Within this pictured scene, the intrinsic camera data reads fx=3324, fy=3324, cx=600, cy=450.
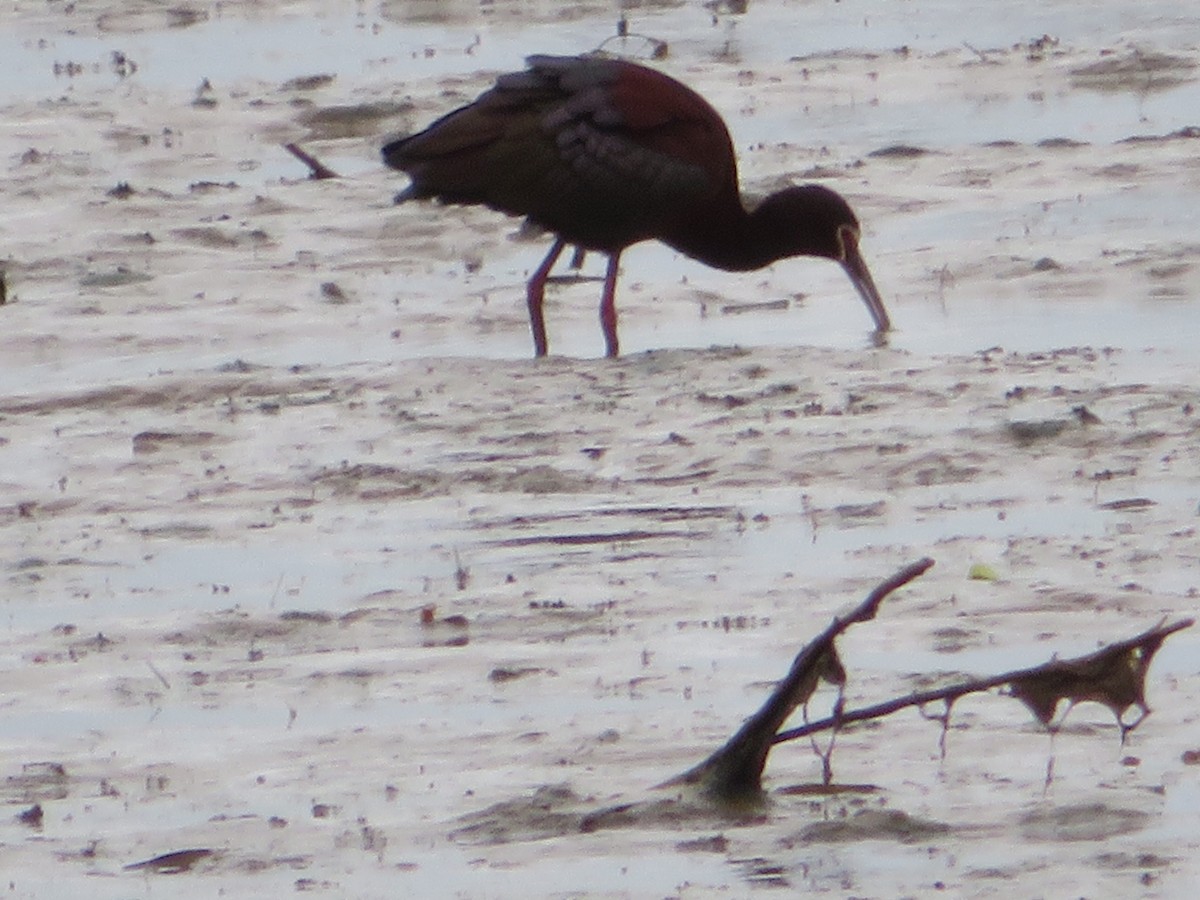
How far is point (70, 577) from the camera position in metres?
7.04

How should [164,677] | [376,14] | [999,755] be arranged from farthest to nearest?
[376,14] < [164,677] < [999,755]

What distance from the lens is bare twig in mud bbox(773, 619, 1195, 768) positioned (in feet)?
16.9

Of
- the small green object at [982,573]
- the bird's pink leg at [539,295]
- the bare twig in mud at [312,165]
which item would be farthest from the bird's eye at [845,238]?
the small green object at [982,573]

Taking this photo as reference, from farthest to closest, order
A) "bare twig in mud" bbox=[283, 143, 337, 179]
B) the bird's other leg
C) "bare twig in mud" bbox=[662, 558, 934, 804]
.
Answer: "bare twig in mud" bbox=[283, 143, 337, 179]
the bird's other leg
"bare twig in mud" bbox=[662, 558, 934, 804]

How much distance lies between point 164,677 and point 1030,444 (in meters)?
2.53

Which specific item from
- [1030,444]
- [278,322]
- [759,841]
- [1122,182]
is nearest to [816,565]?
[1030,444]

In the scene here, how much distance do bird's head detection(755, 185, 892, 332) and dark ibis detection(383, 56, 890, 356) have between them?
0.22 ft

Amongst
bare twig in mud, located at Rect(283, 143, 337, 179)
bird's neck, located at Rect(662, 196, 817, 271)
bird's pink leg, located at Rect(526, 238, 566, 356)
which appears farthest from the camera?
bare twig in mud, located at Rect(283, 143, 337, 179)

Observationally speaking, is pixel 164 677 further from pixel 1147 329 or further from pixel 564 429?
pixel 1147 329

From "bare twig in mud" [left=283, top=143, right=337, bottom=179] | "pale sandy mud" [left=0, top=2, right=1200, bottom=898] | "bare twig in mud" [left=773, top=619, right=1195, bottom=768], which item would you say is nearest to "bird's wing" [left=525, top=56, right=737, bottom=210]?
"pale sandy mud" [left=0, top=2, right=1200, bottom=898]

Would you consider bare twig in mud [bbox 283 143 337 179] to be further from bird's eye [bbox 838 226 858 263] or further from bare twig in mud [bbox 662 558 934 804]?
bare twig in mud [bbox 662 558 934 804]

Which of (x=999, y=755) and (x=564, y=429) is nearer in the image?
(x=999, y=755)

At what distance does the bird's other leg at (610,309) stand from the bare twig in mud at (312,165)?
2.17 meters

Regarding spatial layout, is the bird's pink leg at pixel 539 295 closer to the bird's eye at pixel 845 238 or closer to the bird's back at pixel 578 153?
the bird's back at pixel 578 153
